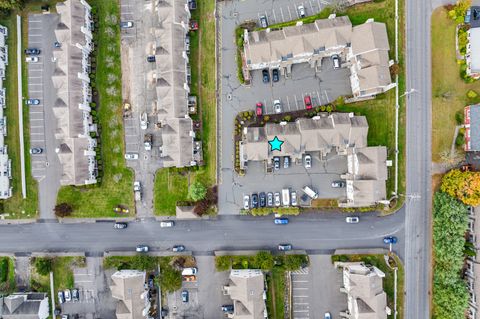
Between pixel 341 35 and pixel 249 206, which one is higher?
pixel 341 35

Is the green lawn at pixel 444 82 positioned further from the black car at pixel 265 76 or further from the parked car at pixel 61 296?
the parked car at pixel 61 296

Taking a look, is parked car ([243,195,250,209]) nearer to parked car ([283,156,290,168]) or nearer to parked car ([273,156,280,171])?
parked car ([273,156,280,171])

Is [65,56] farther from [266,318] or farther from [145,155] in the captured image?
[266,318]

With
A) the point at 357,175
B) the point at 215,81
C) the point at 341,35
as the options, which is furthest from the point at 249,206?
the point at 341,35

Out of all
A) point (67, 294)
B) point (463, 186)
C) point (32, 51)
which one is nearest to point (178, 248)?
point (67, 294)

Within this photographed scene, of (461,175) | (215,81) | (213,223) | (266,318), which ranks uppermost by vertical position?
(215,81)

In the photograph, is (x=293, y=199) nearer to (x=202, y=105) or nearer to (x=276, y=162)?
(x=276, y=162)

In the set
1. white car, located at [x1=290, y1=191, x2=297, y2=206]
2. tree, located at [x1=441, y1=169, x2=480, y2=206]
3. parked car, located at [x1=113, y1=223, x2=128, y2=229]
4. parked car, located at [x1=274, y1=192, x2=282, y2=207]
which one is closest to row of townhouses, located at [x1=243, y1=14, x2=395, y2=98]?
tree, located at [x1=441, y1=169, x2=480, y2=206]
